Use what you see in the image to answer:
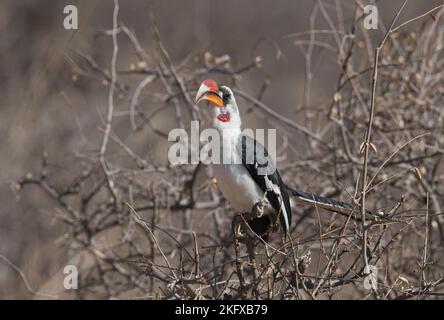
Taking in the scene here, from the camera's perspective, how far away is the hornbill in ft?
11.6

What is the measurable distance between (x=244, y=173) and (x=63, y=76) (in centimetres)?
568

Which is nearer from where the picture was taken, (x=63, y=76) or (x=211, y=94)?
(x=211, y=94)

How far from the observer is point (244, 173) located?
3.57 meters

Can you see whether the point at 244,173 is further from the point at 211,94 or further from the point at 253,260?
the point at 253,260

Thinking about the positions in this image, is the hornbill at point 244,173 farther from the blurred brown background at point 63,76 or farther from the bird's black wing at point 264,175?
the blurred brown background at point 63,76

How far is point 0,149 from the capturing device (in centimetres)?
777

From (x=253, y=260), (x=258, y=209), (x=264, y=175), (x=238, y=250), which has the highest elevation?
(x=264, y=175)

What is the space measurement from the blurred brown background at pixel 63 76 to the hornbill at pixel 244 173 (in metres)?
0.72

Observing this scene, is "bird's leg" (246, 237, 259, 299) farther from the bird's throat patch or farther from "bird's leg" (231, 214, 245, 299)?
the bird's throat patch

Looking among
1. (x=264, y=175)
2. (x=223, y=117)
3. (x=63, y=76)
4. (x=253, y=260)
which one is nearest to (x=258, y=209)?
(x=264, y=175)

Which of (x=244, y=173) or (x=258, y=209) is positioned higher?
(x=244, y=173)

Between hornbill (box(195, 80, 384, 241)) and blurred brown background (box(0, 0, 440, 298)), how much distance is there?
721 millimetres

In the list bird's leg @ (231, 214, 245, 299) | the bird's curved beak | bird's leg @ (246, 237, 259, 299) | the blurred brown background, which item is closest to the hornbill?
the bird's curved beak
